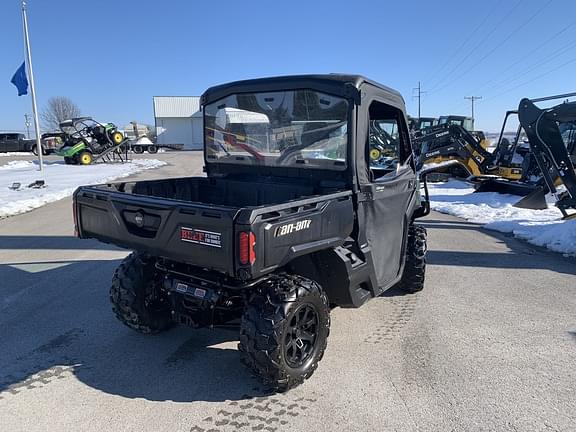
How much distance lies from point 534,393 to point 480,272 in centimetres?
321

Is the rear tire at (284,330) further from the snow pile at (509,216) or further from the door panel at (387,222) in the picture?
the snow pile at (509,216)

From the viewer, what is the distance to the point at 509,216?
10391 millimetres

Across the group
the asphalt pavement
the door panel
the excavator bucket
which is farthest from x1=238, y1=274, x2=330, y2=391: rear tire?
the excavator bucket

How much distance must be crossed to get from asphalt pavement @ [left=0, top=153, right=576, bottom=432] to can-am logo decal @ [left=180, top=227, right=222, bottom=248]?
44.5 inches

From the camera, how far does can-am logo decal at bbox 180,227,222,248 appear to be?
9.17ft

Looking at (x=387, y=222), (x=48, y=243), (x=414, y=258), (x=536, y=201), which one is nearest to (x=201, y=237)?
(x=387, y=222)

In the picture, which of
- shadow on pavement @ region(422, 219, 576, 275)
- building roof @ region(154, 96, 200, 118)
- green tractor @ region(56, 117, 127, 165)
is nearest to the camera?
shadow on pavement @ region(422, 219, 576, 275)

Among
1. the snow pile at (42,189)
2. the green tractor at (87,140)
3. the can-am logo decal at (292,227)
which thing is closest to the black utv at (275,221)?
the can-am logo decal at (292,227)

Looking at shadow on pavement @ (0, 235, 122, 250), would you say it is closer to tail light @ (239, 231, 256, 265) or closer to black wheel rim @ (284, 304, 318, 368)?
black wheel rim @ (284, 304, 318, 368)

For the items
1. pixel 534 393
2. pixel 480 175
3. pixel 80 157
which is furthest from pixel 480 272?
pixel 80 157

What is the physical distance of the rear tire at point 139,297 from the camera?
3.86m

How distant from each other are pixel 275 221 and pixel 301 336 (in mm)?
967

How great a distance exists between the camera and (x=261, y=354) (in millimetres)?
2990

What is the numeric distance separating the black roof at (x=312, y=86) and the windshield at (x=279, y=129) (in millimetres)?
61
